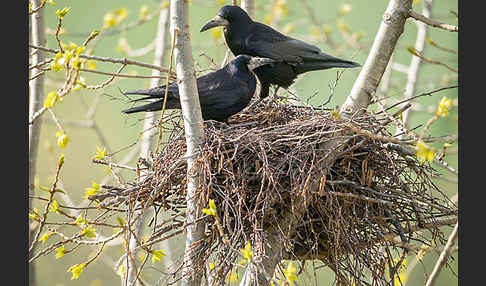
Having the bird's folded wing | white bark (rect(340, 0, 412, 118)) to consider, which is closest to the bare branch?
white bark (rect(340, 0, 412, 118))

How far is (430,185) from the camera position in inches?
134

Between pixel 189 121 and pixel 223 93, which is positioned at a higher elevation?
pixel 223 93

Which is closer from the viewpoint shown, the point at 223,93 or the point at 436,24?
the point at 436,24

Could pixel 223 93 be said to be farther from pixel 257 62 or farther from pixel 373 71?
pixel 373 71

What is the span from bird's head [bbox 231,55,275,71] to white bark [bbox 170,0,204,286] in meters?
1.24

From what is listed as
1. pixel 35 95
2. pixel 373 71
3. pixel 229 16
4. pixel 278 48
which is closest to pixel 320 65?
pixel 278 48

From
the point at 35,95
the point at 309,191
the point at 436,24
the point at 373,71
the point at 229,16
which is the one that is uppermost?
the point at 229,16

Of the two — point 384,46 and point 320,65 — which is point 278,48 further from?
point 384,46

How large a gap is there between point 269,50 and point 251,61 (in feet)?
1.31

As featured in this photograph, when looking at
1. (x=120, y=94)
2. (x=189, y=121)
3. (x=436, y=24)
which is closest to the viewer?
(x=436, y=24)

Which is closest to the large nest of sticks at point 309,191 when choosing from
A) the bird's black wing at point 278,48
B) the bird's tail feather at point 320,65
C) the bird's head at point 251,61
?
the bird's head at point 251,61

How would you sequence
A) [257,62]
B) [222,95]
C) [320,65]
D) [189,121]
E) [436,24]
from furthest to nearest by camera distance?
[320,65], [257,62], [222,95], [189,121], [436,24]

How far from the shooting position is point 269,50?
A: 15.3 ft

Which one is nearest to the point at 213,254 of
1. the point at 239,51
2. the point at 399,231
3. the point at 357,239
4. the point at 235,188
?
the point at 235,188
